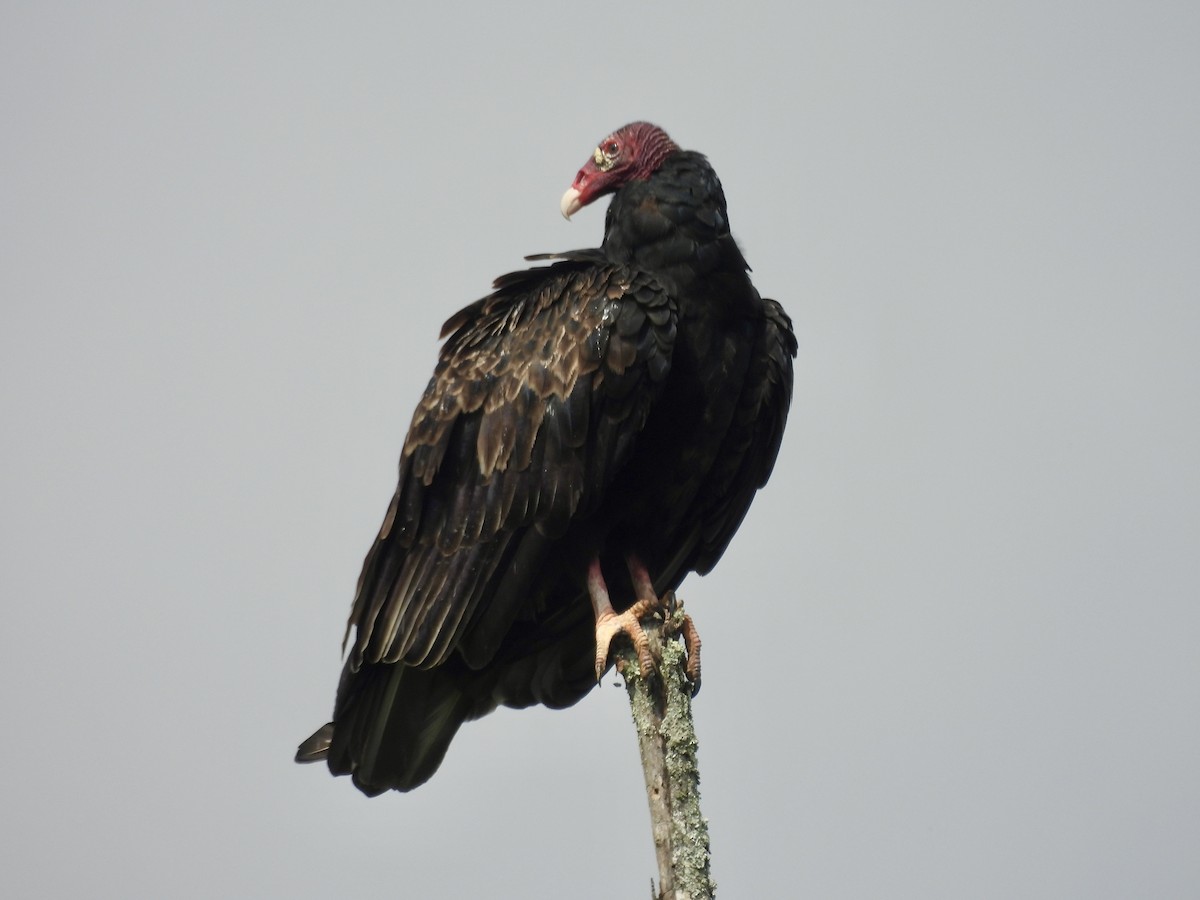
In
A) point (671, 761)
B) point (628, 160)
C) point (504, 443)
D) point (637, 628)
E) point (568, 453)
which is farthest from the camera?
point (628, 160)

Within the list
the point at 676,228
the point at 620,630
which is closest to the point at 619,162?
the point at 676,228

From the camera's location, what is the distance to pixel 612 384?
235 inches

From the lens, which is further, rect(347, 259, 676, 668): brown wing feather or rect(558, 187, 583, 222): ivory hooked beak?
rect(558, 187, 583, 222): ivory hooked beak

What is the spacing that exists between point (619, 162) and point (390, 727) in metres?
2.65

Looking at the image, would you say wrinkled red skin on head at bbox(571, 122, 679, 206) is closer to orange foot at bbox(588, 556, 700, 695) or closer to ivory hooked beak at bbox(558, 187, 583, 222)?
ivory hooked beak at bbox(558, 187, 583, 222)

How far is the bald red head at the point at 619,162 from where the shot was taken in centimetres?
659

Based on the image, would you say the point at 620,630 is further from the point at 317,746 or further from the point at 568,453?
the point at 317,746

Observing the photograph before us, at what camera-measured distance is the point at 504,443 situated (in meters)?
6.20

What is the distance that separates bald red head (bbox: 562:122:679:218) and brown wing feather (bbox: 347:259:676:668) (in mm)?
540

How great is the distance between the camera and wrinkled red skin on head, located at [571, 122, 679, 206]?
21.6ft

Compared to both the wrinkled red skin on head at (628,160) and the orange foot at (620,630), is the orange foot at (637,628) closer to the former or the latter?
the orange foot at (620,630)

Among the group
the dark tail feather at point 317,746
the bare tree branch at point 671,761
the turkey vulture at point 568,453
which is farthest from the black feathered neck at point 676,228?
the dark tail feather at point 317,746

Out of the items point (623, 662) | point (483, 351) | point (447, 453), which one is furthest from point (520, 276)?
point (623, 662)

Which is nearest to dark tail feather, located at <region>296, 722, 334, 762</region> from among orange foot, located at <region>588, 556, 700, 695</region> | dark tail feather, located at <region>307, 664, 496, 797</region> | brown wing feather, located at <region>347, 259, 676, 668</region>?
dark tail feather, located at <region>307, 664, 496, 797</region>
